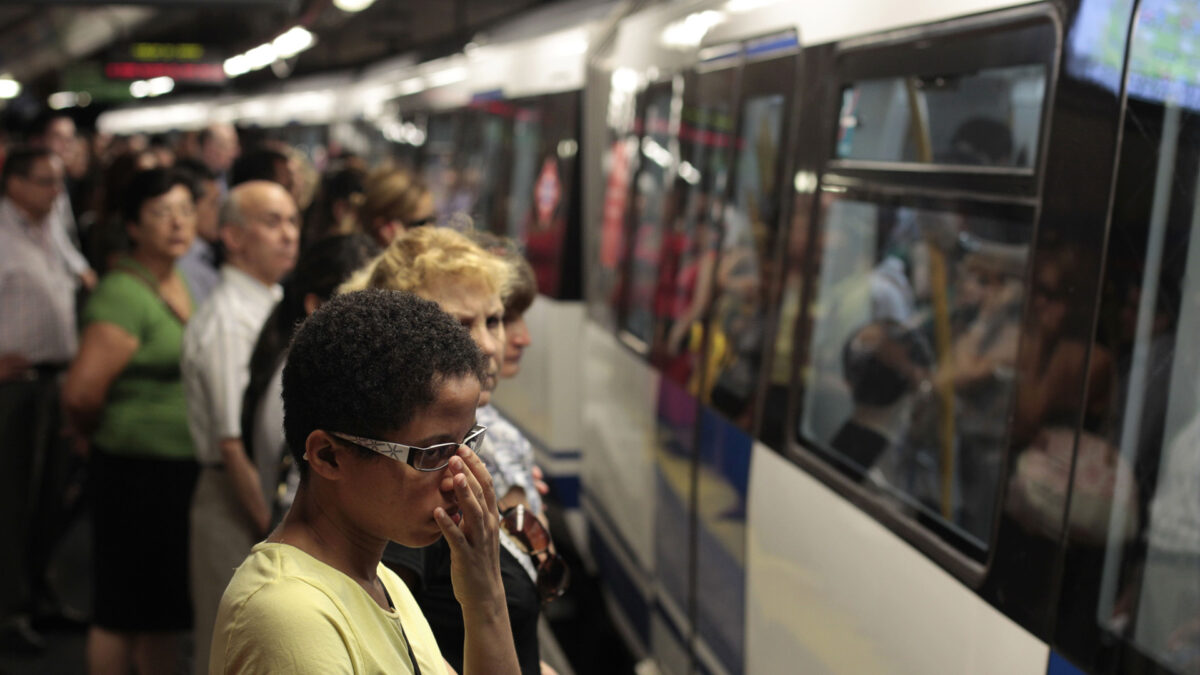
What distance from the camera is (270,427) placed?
327cm

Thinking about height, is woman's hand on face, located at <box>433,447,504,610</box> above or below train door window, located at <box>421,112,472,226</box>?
below

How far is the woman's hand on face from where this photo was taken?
1560 mm

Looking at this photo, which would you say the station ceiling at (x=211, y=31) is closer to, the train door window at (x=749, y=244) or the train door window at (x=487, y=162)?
the train door window at (x=487, y=162)

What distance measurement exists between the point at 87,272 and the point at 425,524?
6108 millimetres

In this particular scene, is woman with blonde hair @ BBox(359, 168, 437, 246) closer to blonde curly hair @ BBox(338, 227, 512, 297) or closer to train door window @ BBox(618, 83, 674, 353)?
train door window @ BBox(618, 83, 674, 353)

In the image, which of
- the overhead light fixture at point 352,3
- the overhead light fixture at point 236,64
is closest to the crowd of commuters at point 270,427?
the overhead light fixture at point 352,3

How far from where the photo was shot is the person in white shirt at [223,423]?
11.5 feet

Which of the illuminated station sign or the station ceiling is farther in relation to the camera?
the station ceiling

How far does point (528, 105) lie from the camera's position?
310 inches

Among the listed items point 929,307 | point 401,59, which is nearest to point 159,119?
point 401,59

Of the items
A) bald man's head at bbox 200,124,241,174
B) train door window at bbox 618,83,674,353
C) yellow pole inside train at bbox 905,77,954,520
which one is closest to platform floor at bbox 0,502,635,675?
train door window at bbox 618,83,674,353

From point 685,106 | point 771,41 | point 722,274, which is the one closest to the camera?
point 771,41

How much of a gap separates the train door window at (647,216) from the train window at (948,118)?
1936 millimetres

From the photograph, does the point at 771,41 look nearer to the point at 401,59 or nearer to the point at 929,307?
the point at 929,307
